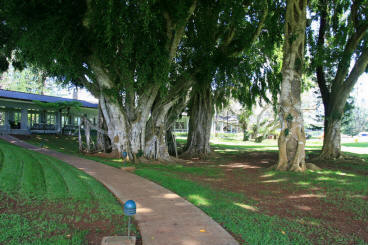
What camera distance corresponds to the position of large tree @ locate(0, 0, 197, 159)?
9.37 metres

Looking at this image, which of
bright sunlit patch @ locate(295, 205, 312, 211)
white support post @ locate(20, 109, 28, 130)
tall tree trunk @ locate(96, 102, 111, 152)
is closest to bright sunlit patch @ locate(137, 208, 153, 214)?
bright sunlit patch @ locate(295, 205, 312, 211)

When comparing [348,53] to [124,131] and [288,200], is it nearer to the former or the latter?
[288,200]

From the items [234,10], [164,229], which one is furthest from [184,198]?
[234,10]

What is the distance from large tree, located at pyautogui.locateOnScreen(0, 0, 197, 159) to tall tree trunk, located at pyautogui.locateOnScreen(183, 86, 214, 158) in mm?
3512

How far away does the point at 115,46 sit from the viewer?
34.7 feet

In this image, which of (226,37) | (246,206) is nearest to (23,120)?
(226,37)

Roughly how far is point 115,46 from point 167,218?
8047mm

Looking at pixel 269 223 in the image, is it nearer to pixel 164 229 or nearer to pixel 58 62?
pixel 164 229

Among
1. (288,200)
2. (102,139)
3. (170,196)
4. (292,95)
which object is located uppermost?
(292,95)

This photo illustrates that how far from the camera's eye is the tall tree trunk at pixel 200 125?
16453mm

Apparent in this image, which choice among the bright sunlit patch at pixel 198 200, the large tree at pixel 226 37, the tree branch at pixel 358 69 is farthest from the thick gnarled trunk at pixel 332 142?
the bright sunlit patch at pixel 198 200

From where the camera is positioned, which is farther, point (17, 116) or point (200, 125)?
point (17, 116)

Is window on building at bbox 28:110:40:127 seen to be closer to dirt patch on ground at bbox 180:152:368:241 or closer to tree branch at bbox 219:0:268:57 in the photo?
tree branch at bbox 219:0:268:57

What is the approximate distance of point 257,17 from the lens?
1362 centimetres
